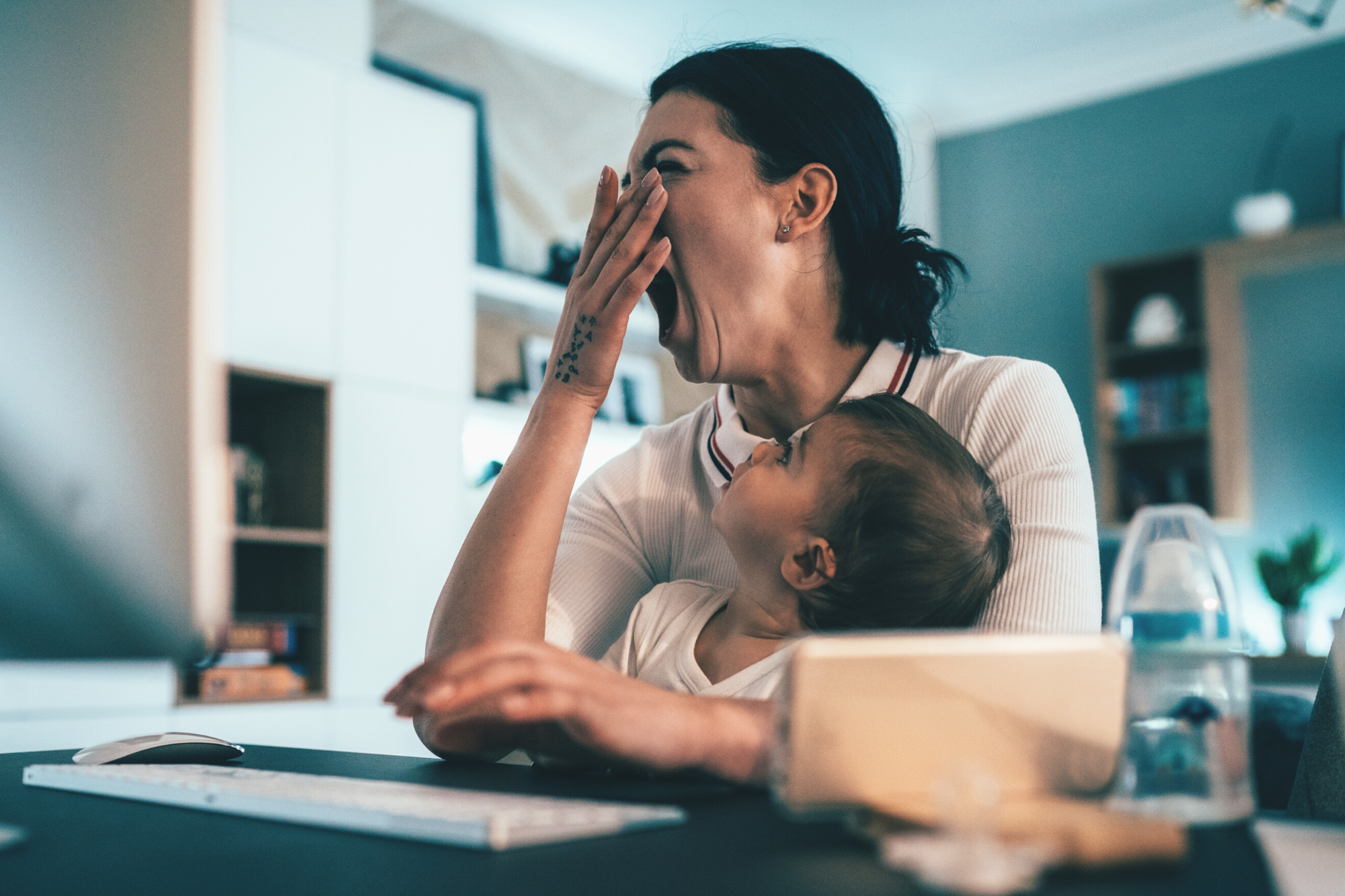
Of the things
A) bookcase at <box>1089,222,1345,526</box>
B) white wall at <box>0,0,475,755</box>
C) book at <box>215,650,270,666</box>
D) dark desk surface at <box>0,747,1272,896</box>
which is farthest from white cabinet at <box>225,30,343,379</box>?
bookcase at <box>1089,222,1345,526</box>

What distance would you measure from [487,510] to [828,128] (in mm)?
609

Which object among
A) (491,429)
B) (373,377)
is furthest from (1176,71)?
(373,377)

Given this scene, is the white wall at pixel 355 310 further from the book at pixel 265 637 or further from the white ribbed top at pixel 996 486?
the white ribbed top at pixel 996 486

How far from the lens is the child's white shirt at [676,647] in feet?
2.98

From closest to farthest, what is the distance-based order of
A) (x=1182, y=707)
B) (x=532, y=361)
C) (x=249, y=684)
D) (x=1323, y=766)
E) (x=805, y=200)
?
(x=1182, y=707), (x=1323, y=766), (x=805, y=200), (x=249, y=684), (x=532, y=361)

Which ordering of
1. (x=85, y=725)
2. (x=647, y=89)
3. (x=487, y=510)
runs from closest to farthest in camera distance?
(x=487, y=510) → (x=647, y=89) → (x=85, y=725)

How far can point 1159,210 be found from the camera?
486 cm

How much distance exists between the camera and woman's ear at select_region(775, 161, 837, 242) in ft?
4.26

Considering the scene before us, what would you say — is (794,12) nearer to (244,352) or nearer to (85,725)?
(244,352)

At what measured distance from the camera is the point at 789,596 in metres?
1.05

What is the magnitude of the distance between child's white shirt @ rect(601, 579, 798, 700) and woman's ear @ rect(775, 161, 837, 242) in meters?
0.44

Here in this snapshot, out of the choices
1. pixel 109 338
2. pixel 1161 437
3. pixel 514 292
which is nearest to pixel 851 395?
pixel 109 338

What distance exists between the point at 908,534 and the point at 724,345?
0.41m

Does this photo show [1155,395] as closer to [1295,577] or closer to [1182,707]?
[1295,577]
